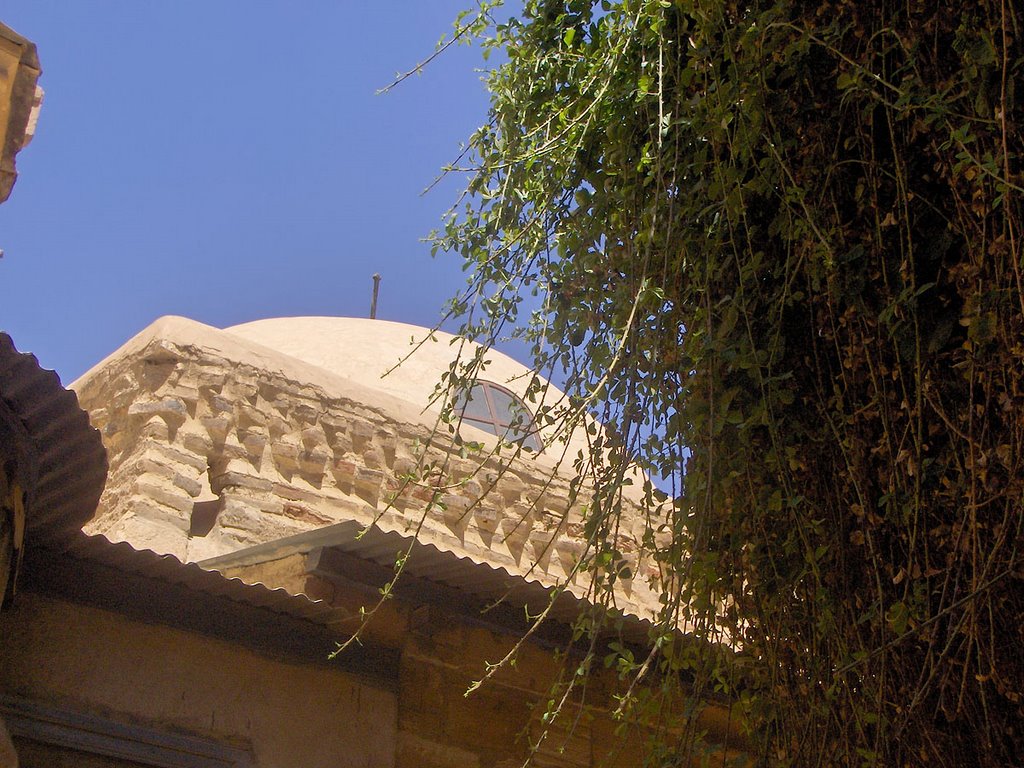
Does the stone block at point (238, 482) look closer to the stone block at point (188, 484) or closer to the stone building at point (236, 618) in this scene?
the stone building at point (236, 618)

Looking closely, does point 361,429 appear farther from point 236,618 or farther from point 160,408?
point 236,618

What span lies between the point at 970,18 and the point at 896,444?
74 cm

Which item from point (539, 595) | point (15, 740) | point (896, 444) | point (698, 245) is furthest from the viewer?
point (539, 595)

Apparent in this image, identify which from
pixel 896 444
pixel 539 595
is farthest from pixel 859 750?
pixel 539 595

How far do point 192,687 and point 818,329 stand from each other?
2593 mm

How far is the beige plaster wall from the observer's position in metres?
3.57

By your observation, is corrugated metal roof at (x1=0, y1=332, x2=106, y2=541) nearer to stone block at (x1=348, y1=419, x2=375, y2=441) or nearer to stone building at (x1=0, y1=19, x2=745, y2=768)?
stone building at (x1=0, y1=19, x2=745, y2=768)

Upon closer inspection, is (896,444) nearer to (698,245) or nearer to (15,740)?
(698,245)

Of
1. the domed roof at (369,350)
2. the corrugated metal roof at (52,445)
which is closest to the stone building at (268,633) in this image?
the corrugated metal roof at (52,445)

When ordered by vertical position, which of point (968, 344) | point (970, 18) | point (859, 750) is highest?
point (970, 18)

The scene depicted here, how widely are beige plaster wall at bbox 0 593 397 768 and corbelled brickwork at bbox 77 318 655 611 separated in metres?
2.27

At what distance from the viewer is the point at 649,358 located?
8.23 feet

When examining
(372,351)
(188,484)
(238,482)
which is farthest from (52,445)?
(372,351)

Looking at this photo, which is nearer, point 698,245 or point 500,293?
point 698,245
